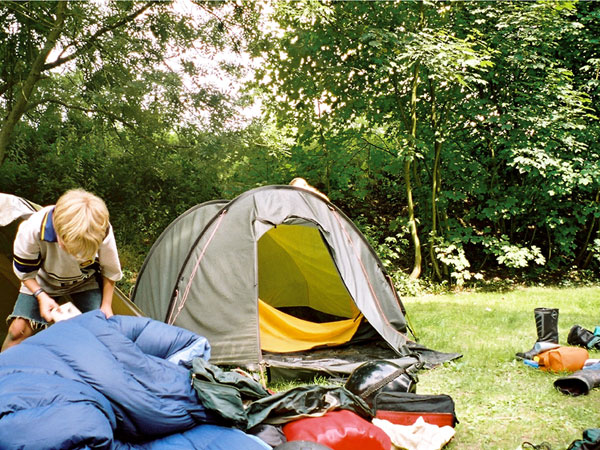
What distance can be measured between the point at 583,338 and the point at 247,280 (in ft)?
9.68

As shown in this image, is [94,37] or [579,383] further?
[94,37]

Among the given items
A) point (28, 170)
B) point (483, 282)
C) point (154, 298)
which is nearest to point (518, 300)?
point (483, 282)

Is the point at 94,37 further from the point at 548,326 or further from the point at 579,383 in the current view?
the point at 579,383

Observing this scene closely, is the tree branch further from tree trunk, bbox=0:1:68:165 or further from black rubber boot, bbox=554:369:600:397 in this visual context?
black rubber boot, bbox=554:369:600:397

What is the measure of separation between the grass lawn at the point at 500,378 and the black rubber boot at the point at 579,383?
0.04 metres

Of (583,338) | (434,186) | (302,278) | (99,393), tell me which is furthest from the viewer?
(434,186)

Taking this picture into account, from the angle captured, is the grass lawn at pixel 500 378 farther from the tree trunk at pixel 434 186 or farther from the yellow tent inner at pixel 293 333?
the tree trunk at pixel 434 186

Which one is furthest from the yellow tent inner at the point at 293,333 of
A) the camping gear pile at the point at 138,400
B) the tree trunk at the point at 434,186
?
the tree trunk at the point at 434,186

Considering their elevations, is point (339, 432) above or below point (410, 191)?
below

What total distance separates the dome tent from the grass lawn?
0.57 meters

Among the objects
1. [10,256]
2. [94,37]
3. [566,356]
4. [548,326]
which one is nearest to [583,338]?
[548,326]

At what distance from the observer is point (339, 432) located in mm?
A: 2266

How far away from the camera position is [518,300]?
699cm

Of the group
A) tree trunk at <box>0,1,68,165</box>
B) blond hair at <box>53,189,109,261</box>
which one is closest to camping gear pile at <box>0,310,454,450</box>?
blond hair at <box>53,189,109,261</box>
